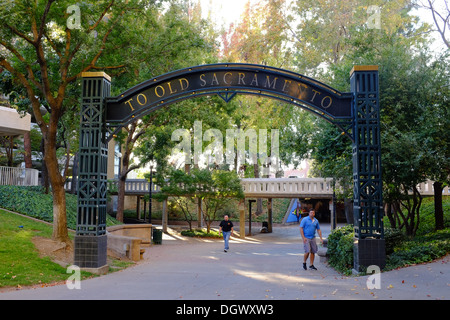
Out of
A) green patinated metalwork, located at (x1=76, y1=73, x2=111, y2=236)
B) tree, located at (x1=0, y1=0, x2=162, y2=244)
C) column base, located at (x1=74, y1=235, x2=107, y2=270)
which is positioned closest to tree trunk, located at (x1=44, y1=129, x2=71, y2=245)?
tree, located at (x1=0, y1=0, x2=162, y2=244)

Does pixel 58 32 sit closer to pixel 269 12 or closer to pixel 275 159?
pixel 269 12

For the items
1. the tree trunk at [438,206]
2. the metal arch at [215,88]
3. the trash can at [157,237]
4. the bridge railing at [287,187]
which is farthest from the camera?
the bridge railing at [287,187]

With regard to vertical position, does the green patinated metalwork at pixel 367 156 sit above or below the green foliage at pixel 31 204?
above

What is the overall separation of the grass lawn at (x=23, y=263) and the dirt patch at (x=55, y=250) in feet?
0.66

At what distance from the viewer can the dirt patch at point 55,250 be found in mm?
11211

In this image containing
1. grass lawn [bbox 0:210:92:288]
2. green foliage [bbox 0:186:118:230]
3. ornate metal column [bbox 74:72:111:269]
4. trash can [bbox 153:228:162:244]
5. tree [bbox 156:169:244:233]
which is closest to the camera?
grass lawn [bbox 0:210:92:288]

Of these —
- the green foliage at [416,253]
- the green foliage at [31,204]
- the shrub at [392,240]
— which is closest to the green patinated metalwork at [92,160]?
the green foliage at [416,253]

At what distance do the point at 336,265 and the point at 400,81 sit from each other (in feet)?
19.9

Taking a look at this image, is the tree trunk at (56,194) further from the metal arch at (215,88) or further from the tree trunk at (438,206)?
the tree trunk at (438,206)

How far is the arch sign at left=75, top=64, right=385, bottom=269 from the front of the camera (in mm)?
9656

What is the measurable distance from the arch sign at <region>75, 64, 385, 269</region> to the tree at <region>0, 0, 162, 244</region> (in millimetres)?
2504

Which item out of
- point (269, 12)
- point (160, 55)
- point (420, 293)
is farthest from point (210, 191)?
point (420, 293)

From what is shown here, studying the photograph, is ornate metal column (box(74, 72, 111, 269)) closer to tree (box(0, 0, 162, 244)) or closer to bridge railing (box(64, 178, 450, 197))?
tree (box(0, 0, 162, 244))

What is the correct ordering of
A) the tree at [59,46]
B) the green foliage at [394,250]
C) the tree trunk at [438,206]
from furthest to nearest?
the tree trunk at [438,206]
the tree at [59,46]
the green foliage at [394,250]
